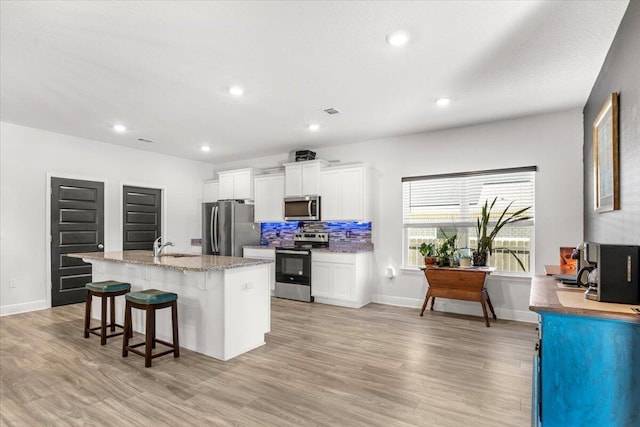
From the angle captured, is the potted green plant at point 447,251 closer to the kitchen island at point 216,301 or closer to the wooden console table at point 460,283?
the wooden console table at point 460,283

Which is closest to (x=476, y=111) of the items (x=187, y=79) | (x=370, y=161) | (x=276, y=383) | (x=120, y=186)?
(x=370, y=161)

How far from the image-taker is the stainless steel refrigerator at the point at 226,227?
6.32m

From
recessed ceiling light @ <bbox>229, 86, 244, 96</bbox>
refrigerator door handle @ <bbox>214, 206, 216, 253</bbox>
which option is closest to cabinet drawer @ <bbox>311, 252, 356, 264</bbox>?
refrigerator door handle @ <bbox>214, 206, 216, 253</bbox>

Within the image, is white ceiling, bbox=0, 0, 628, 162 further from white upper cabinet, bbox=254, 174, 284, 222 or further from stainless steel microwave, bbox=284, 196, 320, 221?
white upper cabinet, bbox=254, 174, 284, 222

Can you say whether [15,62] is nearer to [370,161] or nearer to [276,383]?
[276,383]

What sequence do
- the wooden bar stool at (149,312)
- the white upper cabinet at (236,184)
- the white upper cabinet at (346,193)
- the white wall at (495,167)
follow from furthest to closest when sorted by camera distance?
the white upper cabinet at (236,184) < the white upper cabinet at (346,193) < the white wall at (495,167) < the wooden bar stool at (149,312)

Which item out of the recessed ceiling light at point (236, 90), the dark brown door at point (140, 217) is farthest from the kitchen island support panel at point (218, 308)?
the dark brown door at point (140, 217)

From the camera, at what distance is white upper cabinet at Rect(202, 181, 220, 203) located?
7.27 m

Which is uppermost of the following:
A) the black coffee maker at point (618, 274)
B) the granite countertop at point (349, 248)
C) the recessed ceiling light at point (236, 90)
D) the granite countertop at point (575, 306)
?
the recessed ceiling light at point (236, 90)

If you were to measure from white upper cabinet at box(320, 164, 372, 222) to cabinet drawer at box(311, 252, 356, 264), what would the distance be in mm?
598

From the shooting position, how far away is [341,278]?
17.3 feet

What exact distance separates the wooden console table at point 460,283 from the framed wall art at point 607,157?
156 centimetres

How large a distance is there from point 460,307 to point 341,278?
1724 mm

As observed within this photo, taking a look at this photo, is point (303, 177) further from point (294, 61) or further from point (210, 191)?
point (294, 61)
